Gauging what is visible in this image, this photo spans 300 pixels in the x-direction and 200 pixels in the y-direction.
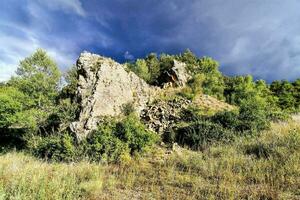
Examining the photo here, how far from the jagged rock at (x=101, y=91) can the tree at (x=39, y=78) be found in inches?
142

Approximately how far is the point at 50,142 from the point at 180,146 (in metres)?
6.37

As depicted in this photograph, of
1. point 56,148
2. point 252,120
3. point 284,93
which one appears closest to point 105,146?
point 56,148

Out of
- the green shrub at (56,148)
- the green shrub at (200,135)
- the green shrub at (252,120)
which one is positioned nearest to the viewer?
the green shrub at (56,148)

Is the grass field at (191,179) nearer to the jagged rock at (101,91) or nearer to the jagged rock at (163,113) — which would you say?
the jagged rock at (101,91)

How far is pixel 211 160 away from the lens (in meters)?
8.21

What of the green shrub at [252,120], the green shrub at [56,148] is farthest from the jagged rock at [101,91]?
the green shrub at [252,120]

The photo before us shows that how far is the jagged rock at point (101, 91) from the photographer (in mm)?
13414

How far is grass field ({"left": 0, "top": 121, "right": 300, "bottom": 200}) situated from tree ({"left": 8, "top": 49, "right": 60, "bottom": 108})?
34.5ft

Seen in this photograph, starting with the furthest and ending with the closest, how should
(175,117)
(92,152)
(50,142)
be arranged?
(175,117)
(50,142)
(92,152)

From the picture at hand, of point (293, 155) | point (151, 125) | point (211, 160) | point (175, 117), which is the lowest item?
point (211, 160)

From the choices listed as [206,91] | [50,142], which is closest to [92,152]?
[50,142]

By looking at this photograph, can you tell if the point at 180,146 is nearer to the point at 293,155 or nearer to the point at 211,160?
the point at 211,160

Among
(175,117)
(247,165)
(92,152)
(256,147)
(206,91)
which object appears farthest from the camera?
(206,91)

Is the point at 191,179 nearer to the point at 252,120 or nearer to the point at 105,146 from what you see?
the point at 105,146
